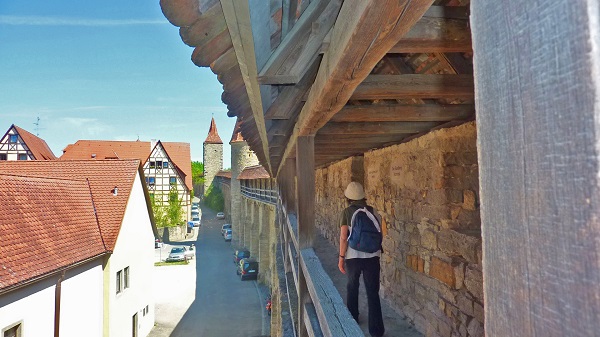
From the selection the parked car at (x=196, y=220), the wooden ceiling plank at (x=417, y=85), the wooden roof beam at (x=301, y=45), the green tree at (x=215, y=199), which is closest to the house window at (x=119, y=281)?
the wooden ceiling plank at (x=417, y=85)

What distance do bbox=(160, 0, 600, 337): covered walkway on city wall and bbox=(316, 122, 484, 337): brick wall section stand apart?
14 mm

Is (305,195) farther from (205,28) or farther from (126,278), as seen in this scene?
(126,278)

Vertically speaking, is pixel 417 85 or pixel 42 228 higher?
pixel 417 85

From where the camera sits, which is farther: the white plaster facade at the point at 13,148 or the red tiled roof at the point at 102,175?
the white plaster facade at the point at 13,148

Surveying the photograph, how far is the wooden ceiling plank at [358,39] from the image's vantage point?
0.97 meters

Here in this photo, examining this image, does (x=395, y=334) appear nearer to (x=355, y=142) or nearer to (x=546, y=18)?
(x=355, y=142)

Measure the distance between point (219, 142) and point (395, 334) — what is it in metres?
41.2

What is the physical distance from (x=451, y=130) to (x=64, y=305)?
8525mm

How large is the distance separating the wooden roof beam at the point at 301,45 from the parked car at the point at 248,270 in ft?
65.6

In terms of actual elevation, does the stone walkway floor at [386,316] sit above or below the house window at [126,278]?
above

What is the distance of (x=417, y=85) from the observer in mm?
2166

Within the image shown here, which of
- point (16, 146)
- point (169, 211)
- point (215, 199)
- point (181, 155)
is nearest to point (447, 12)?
point (169, 211)

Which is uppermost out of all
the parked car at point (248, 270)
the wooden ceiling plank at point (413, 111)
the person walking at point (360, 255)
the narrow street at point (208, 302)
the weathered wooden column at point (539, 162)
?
the wooden ceiling plank at point (413, 111)

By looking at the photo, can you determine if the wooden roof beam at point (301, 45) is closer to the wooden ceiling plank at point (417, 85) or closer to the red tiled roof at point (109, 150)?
the wooden ceiling plank at point (417, 85)
